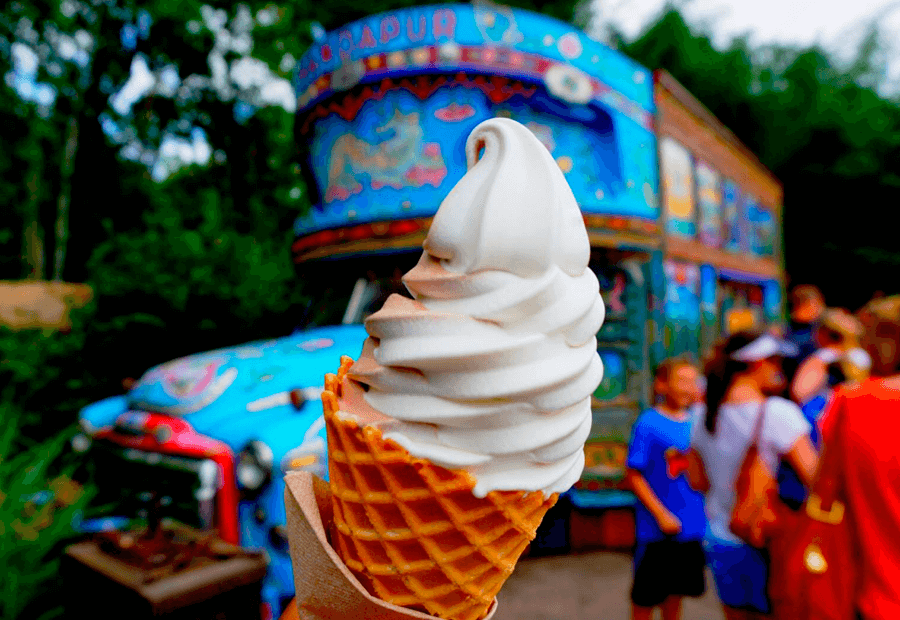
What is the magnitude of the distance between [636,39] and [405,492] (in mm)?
12239

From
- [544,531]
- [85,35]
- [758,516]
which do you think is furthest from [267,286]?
[758,516]

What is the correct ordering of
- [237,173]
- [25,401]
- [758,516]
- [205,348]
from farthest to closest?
[237,173] → [205,348] → [25,401] → [758,516]

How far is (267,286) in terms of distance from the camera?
589cm

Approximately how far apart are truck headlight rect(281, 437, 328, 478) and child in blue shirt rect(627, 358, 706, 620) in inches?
60.8

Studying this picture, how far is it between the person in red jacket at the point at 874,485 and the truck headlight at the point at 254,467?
2211 mm

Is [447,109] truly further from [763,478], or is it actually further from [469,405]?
[469,405]

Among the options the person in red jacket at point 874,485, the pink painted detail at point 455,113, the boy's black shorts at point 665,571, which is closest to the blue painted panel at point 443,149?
the pink painted detail at point 455,113

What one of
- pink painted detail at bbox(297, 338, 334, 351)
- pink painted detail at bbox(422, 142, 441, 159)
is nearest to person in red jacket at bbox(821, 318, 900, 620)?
pink painted detail at bbox(297, 338, 334, 351)

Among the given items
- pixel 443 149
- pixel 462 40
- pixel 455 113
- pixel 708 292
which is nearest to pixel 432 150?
pixel 443 149

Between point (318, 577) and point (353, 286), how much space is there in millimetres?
3031

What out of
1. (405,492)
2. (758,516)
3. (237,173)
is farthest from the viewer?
(237,173)

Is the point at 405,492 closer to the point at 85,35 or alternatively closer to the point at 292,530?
the point at 292,530

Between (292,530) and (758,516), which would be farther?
(758,516)

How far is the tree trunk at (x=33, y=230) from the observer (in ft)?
22.9
